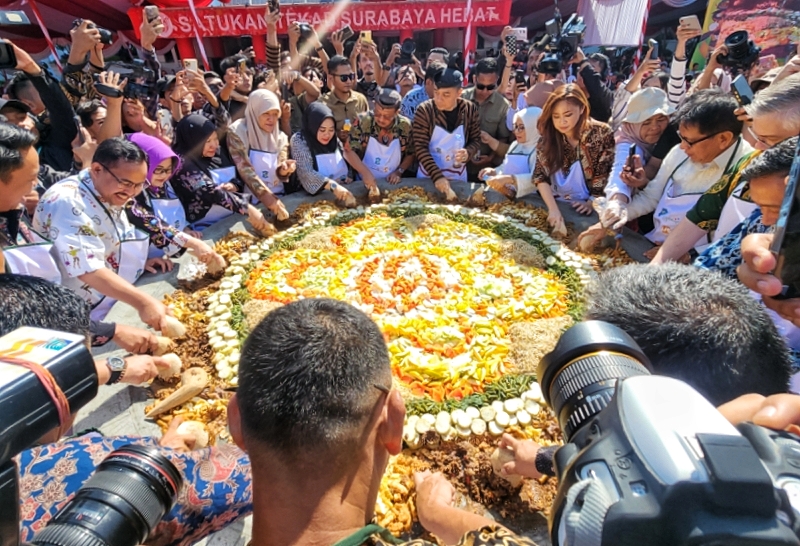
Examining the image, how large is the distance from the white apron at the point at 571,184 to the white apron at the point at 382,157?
195 centimetres

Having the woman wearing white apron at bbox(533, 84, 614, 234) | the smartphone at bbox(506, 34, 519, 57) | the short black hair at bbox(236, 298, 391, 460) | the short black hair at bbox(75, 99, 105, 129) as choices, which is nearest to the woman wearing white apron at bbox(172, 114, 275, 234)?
the short black hair at bbox(75, 99, 105, 129)

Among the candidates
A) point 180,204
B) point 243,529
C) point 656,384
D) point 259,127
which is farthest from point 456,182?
point 656,384

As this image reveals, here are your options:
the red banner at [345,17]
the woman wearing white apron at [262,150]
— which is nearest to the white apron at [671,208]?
the woman wearing white apron at [262,150]

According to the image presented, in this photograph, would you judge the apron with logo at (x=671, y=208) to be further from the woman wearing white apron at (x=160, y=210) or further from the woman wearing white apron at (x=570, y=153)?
the woman wearing white apron at (x=160, y=210)

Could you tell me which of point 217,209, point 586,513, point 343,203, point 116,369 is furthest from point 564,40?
point 586,513

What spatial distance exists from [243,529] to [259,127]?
420 cm

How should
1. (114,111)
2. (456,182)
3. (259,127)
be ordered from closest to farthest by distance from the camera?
(114,111) → (259,127) → (456,182)

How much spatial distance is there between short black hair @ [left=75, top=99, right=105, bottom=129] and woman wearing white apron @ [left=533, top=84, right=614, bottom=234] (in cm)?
437

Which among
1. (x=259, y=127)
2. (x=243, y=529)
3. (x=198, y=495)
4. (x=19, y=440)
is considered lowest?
(x=243, y=529)

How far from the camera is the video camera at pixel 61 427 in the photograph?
773 millimetres

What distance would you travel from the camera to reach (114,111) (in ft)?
12.5

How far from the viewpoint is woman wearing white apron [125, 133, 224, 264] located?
11.5 ft

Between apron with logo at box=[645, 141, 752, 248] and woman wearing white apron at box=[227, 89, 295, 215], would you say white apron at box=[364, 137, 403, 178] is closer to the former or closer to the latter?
woman wearing white apron at box=[227, 89, 295, 215]

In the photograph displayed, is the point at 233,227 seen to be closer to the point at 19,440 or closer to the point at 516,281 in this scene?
the point at 516,281
